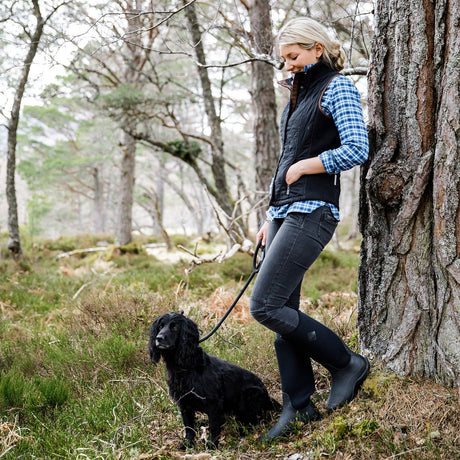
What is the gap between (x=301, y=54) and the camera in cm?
251

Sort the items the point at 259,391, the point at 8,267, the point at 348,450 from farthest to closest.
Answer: the point at 8,267 < the point at 259,391 < the point at 348,450

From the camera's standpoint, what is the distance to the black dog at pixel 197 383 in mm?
2770

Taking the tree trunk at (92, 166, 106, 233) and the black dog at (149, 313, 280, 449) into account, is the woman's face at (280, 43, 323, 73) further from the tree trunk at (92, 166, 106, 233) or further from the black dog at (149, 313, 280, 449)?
the tree trunk at (92, 166, 106, 233)

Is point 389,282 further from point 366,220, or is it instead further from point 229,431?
point 229,431

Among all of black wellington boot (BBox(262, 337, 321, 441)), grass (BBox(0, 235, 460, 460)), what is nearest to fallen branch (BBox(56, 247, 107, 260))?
grass (BBox(0, 235, 460, 460))

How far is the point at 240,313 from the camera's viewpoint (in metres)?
5.42

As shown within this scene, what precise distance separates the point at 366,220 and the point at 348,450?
1.39 m

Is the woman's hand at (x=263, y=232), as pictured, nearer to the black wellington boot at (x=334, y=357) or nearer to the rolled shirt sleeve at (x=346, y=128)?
the black wellington boot at (x=334, y=357)

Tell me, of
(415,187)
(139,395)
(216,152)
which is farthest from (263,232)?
(216,152)

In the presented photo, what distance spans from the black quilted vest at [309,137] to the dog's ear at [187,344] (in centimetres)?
101

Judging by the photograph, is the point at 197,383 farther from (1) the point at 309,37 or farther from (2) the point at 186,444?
(1) the point at 309,37

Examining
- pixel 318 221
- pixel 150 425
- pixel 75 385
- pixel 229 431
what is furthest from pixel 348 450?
pixel 75 385

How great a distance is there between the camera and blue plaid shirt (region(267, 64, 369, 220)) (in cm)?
234

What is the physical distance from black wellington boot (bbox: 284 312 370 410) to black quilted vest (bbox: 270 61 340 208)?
78 centimetres
